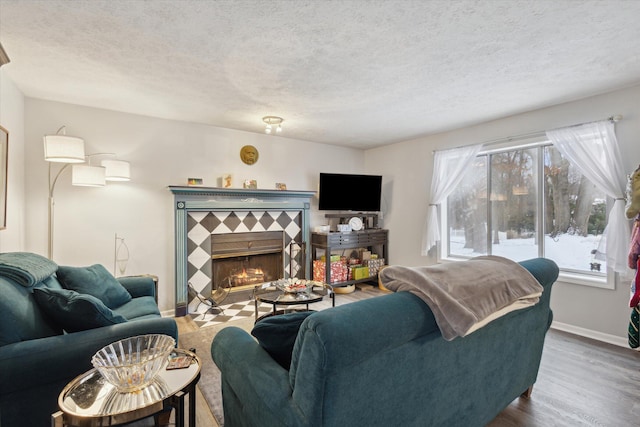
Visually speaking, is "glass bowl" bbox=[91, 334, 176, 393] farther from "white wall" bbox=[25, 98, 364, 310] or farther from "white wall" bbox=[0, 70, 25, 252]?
"white wall" bbox=[25, 98, 364, 310]

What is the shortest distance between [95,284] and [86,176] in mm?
1125

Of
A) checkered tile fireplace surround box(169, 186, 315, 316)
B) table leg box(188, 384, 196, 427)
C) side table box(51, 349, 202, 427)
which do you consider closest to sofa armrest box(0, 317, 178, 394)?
side table box(51, 349, 202, 427)

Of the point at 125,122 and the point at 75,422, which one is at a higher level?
the point at 125,122

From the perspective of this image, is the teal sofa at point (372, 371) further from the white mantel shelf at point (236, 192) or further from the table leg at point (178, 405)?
the white mantel shelf at point (236, 192)

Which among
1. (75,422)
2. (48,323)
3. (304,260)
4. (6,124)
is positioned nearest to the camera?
(75,422)

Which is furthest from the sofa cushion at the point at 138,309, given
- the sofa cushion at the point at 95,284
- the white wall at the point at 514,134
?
the white wall at the point at 514,134

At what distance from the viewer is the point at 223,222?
427 centimetres

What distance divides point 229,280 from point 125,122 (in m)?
2.41

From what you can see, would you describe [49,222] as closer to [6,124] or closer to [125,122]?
[6,124]

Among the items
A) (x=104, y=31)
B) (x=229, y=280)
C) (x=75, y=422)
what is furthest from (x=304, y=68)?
(x=229, y=280)

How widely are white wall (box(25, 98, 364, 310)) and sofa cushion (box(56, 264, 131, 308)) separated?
1.00 metres

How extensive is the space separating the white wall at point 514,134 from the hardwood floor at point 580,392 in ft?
1.18

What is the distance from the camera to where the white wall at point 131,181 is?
3156 mm

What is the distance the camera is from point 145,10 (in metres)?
1.77
